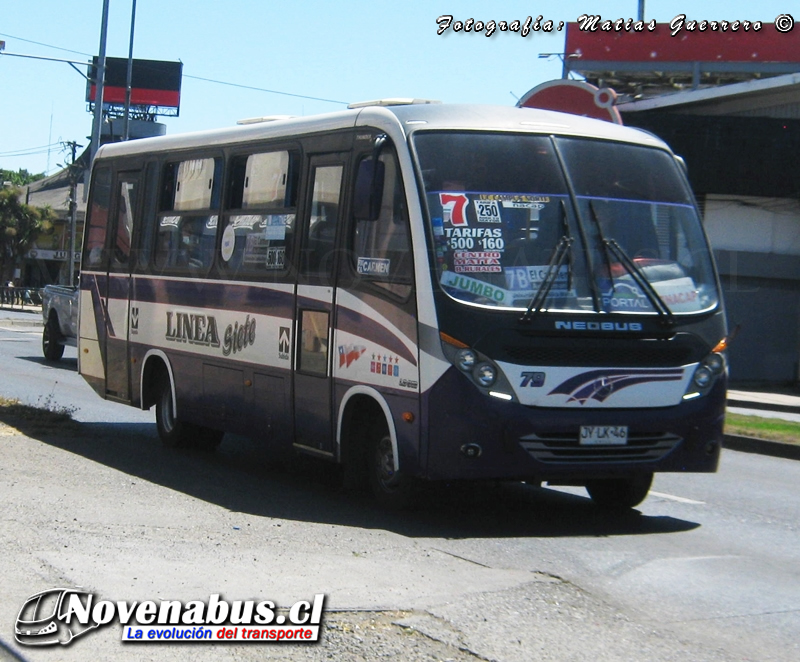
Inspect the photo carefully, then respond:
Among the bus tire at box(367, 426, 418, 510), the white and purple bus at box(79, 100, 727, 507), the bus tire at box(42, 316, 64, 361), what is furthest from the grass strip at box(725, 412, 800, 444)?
the bus tire at box(42, 316, 64, 361)

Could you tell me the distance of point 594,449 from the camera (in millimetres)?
8617

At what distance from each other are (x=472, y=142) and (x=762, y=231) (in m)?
19.1

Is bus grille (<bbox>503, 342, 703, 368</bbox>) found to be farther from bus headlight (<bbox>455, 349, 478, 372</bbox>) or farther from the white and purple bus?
bus headlight (<bbox>455, 349, 478, 372</bbox>)

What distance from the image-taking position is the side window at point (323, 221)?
9750 millimetres

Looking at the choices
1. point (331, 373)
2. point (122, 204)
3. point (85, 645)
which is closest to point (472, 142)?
point (331, 373)

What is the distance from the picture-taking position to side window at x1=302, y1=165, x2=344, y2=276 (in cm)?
975

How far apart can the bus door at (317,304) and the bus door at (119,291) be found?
3708 millimetres

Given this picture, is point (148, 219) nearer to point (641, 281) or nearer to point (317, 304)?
point (317, 304)

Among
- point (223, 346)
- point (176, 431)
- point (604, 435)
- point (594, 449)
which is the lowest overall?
point (176, 431)

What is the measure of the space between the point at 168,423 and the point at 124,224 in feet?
7.79

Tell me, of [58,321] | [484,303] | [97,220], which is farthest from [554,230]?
[58,321]

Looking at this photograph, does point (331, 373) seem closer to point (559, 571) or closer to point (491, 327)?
point (491, 327)

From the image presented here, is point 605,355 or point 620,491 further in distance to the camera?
point 620,491

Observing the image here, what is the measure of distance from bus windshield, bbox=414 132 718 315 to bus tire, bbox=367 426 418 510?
54.3 inches
